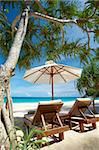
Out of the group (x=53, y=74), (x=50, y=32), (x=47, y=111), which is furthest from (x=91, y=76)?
(x=47, y=111)

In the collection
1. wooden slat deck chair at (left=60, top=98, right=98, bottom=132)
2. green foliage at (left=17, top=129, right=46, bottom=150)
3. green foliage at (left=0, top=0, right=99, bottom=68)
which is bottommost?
wooden slat deck chair at (left=60, top=98, right=98, bottom=132)

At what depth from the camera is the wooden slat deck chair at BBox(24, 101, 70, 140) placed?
5037mm

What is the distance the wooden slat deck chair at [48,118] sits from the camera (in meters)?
5.04

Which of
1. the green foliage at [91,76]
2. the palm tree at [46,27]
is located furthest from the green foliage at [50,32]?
the green foliage at [91,76]

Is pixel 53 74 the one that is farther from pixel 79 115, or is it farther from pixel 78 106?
pixel 78 106

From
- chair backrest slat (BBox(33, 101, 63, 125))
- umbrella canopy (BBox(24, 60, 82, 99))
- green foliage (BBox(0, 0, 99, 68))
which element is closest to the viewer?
chair backrest slat (BBox(33, 101, 63, 125))

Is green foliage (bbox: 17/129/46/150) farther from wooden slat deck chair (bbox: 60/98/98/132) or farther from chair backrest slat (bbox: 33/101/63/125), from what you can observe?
wooden slat deck chair (bbox: 60/98/98/132)

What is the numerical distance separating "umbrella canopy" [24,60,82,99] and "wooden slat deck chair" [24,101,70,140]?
2008mm

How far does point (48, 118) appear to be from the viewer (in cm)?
549

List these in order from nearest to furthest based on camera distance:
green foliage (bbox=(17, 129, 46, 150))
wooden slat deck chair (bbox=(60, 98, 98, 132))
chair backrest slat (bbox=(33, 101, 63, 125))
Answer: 1. green foliage (bbox=(17, 129, 46, 150))
2. chair backrest slat (bbox=(33, 101, 63, 125))
3. wooden slat deck chair (bbox=(60, 98, 98, 132))

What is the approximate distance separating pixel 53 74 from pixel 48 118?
3.07 m

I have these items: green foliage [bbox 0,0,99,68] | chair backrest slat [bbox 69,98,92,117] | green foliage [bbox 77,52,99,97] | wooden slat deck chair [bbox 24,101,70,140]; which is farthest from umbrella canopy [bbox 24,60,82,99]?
green foliage [bbox 77,52,99,97]

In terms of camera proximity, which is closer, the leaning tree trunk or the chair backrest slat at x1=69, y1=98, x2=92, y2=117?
the leaning tree trunk

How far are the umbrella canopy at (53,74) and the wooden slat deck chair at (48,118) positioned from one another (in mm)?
2008
